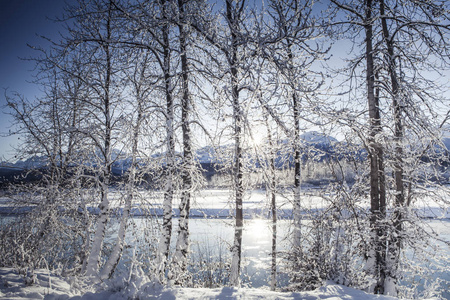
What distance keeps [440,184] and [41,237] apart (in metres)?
12.7

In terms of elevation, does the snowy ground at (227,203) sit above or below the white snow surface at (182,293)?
above

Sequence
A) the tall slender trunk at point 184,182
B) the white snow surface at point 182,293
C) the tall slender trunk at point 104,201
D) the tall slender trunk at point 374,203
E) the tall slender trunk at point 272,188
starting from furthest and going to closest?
1. the tall slender trunk at point 104,201
2. the tall slender trunk at point 374,203
3. the tall slender trunk at point 184,182
4. the tall slender trunk at point 272,188
5. the white snow surface at point 182,293

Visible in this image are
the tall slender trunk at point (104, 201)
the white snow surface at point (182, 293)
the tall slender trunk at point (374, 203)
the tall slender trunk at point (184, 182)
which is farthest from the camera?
the tall slender trunk at point (104, 201)

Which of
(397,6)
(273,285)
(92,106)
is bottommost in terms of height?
(273,285)

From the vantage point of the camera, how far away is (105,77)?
730 centimetres

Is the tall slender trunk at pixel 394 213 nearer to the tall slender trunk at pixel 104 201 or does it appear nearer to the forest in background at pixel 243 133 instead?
the forest in background at pixel 243 133

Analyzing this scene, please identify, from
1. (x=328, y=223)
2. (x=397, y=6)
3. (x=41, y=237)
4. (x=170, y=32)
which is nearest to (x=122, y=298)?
(x=328, y=223)

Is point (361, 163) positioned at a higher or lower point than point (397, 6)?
lower

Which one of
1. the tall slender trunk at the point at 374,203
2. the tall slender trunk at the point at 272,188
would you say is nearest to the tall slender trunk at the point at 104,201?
the tall slender trunk at the point at 272,188

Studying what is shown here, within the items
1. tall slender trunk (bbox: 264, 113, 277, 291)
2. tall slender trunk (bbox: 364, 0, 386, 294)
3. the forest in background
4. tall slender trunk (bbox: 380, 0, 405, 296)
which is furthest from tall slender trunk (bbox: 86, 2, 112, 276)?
tall slender trunk (bbox: 380, 0, 405, 296)

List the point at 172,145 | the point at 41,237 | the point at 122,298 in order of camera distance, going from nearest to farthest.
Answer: the point at 122,298 < the point at 172,145 < the point at 41,237

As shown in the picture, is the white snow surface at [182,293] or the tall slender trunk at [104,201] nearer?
the white snow surface at [182,293]

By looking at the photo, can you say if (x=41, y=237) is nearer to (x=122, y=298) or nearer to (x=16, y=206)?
(x=16, y=206)

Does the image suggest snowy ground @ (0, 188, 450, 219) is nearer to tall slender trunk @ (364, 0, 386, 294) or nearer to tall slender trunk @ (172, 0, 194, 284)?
tall slender trunk @ (172, 0, 194, 284)
